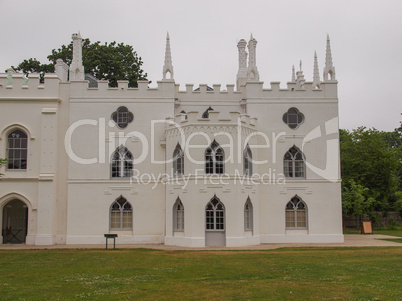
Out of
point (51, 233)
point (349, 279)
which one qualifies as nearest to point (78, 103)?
point (51, 233)

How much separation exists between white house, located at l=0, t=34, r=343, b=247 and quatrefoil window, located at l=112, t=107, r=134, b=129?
54 millimetres

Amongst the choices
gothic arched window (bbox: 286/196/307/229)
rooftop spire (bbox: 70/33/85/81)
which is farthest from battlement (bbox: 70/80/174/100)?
gothic arched window (bbox: 286/196/307/229)

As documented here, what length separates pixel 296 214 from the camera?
24984mm

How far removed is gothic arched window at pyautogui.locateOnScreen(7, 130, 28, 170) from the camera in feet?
81.5

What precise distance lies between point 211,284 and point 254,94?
15.2 m

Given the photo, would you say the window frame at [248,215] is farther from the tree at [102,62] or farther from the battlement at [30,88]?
the tree at [102,62]

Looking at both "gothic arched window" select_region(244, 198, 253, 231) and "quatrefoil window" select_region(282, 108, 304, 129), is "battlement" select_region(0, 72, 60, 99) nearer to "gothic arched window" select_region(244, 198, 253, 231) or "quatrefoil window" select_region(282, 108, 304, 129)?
"gothic arched window" select_region(244, 198, 253, 231)

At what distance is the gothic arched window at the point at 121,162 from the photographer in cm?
2512

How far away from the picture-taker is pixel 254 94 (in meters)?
25.7

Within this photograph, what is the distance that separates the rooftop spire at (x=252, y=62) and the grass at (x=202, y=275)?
10.4 metres

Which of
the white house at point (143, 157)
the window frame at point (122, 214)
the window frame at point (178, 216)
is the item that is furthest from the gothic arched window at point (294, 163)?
the window frame at point (122, 214)

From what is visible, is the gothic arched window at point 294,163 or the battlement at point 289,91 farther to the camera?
the battlement at point 289,91

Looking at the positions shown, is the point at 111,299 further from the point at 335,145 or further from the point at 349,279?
the point at 335,145

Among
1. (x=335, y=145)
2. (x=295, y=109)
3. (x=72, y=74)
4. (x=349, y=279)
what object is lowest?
(x=349, y=279)
